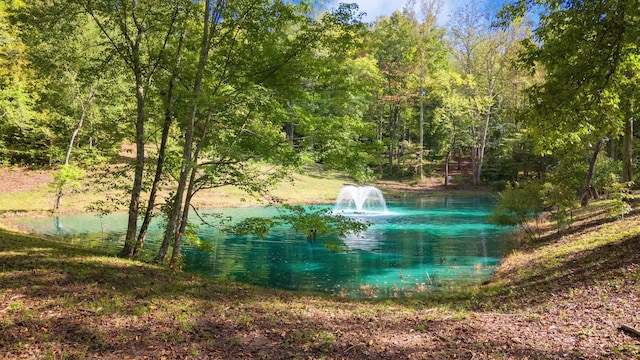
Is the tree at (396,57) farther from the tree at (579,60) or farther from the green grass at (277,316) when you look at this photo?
the green grass at (277,316)

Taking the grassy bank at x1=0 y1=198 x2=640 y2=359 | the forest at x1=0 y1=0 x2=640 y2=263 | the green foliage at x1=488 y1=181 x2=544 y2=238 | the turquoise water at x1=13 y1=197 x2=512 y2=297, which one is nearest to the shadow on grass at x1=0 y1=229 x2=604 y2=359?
the grassy bank at x1=0 y1=198 x2=640 y2=359

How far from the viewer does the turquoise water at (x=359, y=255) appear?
12273mm

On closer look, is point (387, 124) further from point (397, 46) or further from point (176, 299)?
point (176, 299)

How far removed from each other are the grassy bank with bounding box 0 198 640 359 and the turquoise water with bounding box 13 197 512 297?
280 cm

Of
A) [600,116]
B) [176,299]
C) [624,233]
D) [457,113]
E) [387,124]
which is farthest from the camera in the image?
[387,124]

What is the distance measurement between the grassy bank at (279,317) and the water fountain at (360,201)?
68.7ft

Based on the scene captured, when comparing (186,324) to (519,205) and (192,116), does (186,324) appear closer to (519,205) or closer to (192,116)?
(192,116)

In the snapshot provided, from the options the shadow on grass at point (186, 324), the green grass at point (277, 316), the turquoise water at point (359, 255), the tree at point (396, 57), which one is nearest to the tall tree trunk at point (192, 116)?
the green grass at point (277, 316)

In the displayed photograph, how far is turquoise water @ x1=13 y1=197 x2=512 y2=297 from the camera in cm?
1227

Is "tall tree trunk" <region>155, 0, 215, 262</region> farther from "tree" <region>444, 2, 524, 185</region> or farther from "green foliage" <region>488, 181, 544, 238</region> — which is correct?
"tree" <region>444, 2, 524, 185</region>

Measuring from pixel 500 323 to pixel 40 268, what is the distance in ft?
26.3

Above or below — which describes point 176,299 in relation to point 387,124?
below

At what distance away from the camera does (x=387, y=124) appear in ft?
187

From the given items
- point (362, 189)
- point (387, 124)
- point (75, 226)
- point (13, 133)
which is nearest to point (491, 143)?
point (387, 124)
